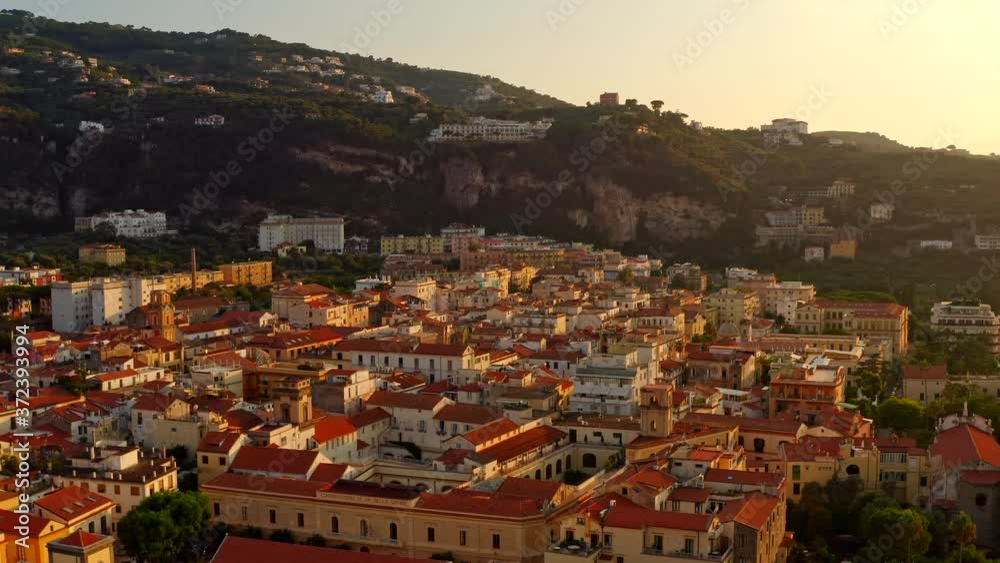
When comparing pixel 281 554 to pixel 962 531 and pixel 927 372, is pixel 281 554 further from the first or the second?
pixel 927 372

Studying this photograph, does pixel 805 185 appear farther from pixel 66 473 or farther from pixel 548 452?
pixel 66 473

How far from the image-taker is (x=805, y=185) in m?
84.6

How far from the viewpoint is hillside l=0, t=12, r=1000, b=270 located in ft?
253

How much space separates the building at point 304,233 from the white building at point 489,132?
60.3 feet

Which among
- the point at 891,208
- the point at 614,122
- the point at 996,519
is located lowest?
the point at 996,519

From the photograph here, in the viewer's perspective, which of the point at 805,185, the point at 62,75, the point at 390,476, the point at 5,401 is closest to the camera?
the point at 390,476

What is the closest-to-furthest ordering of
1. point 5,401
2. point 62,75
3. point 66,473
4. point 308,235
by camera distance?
point 66,473 → point 5,401 → point 308,235 → point 62,75

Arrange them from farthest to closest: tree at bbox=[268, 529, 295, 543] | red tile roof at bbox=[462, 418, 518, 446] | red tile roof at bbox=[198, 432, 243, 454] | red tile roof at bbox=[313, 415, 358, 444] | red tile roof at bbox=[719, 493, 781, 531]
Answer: red tile roof at bbox=[313, 415, 358, 444], red tile roof at bbox=[462, 418, 518, 446], red tile roof at bbox=[198, 432, 243, 454], tree at bbox=[268, 529, 295, 543], red tile roof at bbox=[719, 493, 781, 531]

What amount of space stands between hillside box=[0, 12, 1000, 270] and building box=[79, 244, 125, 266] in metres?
18.0

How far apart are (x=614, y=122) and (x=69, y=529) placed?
237 ft

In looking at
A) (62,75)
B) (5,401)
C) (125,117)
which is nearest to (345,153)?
(125,117)

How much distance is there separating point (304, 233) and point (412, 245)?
7.34 meters

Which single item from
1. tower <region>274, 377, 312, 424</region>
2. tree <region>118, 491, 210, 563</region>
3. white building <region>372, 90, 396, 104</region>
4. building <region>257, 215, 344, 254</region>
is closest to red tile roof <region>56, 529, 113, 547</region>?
tree <region>118, 491, 210, 563</region>

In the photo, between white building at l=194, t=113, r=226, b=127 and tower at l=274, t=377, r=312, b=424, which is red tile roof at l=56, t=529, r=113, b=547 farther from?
white building at l=194, t=113, r=226, b=127
